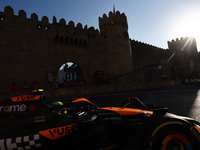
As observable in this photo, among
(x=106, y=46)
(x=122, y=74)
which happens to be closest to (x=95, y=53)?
(x=106, y=46)

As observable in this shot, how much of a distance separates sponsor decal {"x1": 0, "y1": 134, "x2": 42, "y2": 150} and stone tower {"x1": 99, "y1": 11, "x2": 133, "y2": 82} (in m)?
18.1

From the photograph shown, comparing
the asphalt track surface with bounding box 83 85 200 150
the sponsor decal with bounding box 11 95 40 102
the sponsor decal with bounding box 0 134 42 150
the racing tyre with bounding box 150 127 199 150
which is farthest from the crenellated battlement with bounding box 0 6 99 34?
the racing tyre with bounding box 150 127 199 150

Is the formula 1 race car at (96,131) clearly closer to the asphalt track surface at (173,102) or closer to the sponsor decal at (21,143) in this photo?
the sponsor decal at (21,143)

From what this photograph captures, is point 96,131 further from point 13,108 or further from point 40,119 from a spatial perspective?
point 13,108

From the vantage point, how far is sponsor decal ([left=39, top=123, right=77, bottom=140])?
1512 mm

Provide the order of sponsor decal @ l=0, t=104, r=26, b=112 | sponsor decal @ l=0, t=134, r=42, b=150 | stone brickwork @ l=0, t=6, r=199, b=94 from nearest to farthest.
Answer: sponsor decal @ l=0, t=134, r=42, b=150 → sponsor decal @ l=0, t=104, r=26, b=112 → stone brickwork @ l=0, t=6, r=199, b=94

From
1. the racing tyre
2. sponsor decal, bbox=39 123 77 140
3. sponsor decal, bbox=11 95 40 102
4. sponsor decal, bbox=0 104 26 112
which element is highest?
sponsor decal, bbox=11 95 40 102

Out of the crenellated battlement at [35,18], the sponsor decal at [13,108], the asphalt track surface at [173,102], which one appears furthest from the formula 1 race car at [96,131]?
the crenellated battlement at [35,18]

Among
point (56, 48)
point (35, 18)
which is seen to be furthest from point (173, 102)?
point (35, 18)

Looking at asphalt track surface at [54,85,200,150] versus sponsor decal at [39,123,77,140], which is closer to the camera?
sponsor decal at [39,123,77,140]

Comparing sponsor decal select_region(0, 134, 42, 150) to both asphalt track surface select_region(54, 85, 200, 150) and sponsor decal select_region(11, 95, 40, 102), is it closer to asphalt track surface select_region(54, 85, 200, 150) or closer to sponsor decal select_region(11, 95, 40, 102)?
sponsor decal select_region(11, 95, 40, 102)

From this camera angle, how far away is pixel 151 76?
16.0m

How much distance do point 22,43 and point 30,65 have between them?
2.63 metres

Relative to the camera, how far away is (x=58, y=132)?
1.55 m
